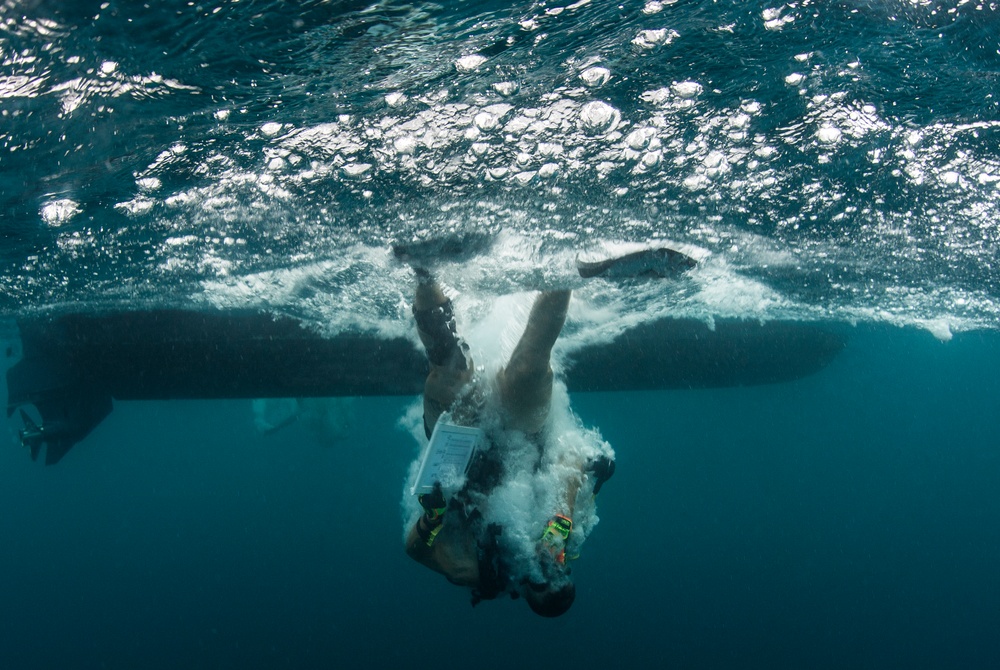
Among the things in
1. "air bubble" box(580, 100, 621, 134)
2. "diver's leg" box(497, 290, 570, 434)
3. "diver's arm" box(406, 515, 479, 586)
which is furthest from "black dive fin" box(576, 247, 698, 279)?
"diver's arm" box(406, 515, 479, 586)

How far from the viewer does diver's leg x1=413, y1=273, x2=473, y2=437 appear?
6145mm

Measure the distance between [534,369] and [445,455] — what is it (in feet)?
4.96

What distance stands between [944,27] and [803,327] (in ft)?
38.6

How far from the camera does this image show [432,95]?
4.82 metres

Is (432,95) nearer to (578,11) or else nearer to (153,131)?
(578,11)

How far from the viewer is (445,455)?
544 centimetres

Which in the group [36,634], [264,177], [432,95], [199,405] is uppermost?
[432,95]

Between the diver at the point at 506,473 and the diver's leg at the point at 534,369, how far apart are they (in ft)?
0.04

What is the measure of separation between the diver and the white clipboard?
130mm

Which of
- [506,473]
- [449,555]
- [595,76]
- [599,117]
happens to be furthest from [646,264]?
[449,555]

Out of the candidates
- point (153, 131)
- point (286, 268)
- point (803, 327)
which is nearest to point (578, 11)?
point (153, 131)

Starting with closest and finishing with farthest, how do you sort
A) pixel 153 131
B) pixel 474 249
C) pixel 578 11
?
1. pixel 578 11
2. pixel 153 131
3. pixel 474 249

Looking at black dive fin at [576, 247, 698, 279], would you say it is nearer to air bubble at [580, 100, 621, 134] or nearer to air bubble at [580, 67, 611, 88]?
air bubble at [580, 100, 621, 134]

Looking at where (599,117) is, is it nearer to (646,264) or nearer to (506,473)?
(646,264)
